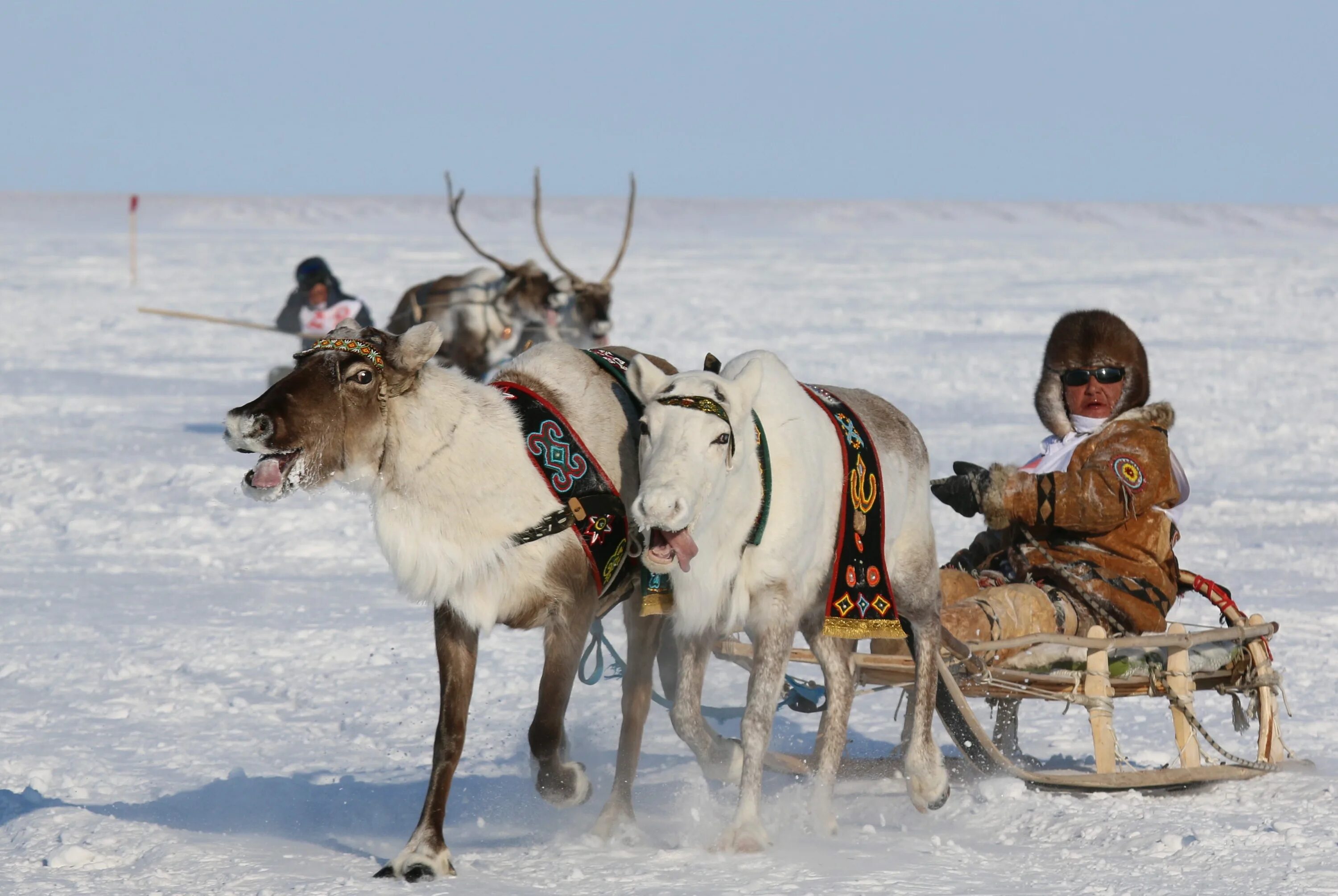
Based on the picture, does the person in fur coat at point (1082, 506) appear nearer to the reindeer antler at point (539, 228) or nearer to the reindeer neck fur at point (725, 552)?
the reindeer neck fur at point (725, 552)

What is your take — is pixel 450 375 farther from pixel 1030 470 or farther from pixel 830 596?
pixel 1030 470

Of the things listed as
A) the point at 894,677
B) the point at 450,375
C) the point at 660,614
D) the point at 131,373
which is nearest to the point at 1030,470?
the point at 894,677

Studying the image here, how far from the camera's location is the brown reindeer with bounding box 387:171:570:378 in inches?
582

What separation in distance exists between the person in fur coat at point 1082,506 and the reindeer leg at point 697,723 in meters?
0.81

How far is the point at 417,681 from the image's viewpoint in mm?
7227

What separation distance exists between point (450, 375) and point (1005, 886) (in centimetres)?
196

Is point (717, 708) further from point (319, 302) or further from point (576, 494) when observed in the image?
point (319, 302)

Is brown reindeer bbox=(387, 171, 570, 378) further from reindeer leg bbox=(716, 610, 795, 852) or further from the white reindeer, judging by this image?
reindeer leg bbox=(716, 610, 795, 852)

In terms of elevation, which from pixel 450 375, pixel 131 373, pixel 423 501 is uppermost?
pixel 450 375

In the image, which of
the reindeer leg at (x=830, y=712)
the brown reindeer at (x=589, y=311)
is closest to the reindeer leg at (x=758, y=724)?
the reindeer leg at (x=830, y=712)

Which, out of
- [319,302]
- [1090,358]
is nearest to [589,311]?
[319,302]

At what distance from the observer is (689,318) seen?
25047mm

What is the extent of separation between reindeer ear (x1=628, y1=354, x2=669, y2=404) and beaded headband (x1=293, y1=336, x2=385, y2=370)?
0.65 meters

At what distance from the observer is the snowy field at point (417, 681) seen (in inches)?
185
